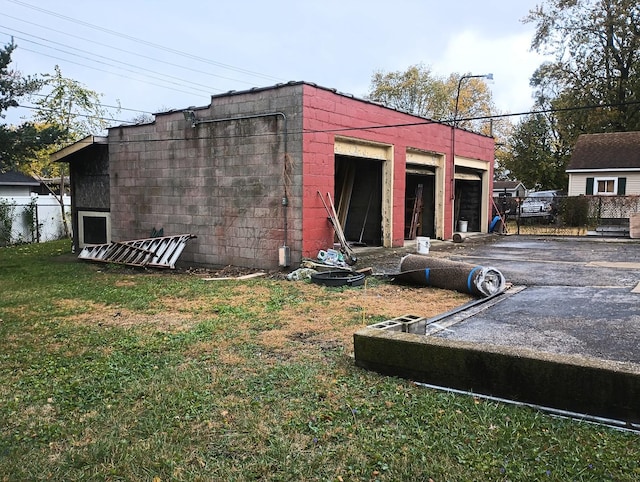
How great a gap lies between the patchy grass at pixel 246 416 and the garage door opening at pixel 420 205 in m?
10.2

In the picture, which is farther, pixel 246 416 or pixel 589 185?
pixel 589 185

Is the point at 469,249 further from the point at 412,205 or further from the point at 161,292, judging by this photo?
the point at 161,292

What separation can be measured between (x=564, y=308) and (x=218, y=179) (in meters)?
7.87

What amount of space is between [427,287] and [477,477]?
19.2 feet

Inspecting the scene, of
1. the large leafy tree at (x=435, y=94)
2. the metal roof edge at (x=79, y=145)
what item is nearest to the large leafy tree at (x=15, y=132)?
the metal roof edge at (x=79, y=145)

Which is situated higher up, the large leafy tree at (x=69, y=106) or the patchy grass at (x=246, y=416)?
the large leafy tree at (x=69, y=106)

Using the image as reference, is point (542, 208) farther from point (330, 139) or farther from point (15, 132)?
point (15, 132)

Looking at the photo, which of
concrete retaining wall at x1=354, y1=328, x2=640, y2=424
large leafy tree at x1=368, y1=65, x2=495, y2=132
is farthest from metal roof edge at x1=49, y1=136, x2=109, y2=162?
large leafy tree at x1=368, y1=65, x2=495, y2=132

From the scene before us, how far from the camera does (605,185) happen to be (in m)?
27.5

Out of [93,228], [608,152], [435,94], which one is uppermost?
[435,94]

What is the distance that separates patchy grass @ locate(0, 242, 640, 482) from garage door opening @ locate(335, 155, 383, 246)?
811 cm

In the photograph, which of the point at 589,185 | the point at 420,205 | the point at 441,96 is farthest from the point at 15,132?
the point at 441,96

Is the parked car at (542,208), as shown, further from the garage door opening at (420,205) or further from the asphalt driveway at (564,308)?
the asphalt driveway at (564,308)

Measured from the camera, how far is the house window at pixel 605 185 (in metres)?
27.1
